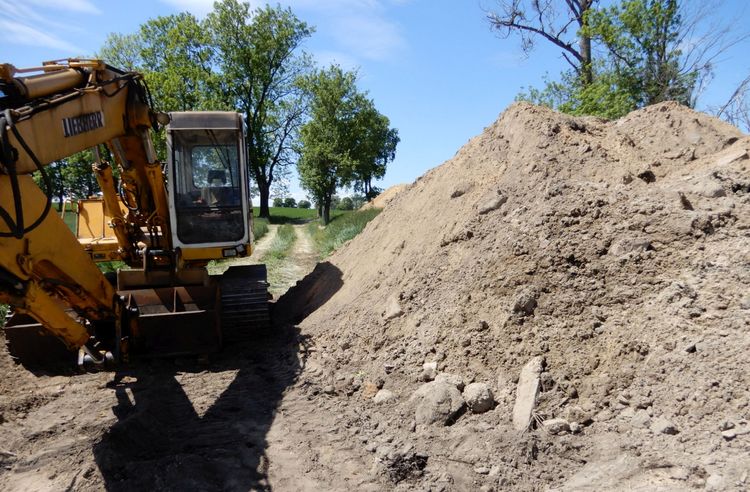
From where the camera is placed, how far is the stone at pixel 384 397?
Answer: 16.5ft

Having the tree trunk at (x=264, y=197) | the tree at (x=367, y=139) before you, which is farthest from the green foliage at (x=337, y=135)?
the tree trunk at (x=264, y=197)

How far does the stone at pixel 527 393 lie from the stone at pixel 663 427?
0.85 m

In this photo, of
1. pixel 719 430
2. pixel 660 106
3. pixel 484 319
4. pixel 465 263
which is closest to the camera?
pixel 719 430

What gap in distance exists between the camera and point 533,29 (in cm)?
1991

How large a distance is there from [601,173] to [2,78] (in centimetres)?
605

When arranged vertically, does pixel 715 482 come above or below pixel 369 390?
above

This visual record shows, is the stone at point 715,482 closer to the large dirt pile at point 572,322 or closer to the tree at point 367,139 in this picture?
the large dirt pile at point 572,322

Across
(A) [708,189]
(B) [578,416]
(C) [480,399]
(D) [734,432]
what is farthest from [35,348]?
(A) [708,189]

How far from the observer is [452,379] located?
4824 mm

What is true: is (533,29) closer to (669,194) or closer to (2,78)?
(669,194)

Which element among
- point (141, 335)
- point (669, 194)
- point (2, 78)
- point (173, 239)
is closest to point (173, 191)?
point (173, 239)

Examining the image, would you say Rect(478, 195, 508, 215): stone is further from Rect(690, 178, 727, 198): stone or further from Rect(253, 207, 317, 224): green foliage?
Rect(253, 207, 317, 224): green foliage

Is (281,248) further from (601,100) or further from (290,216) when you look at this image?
(290,216)

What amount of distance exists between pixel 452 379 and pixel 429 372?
0.33 m
